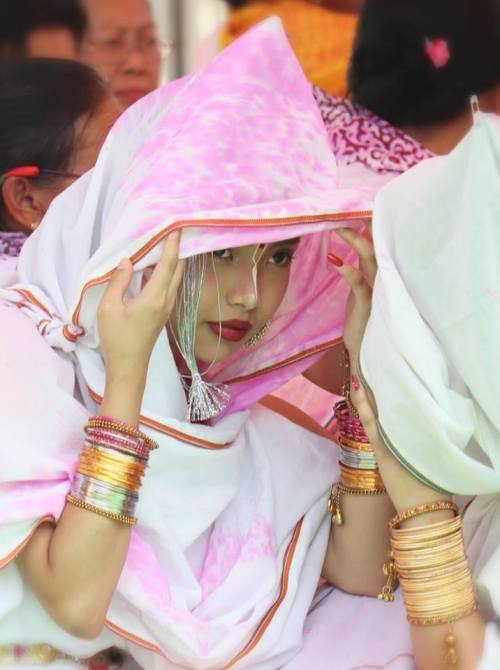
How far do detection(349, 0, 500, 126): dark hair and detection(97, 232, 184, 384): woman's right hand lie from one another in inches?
50.8

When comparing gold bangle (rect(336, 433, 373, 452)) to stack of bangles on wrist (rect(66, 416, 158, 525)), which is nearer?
stack of bangles on wrist (rect(66, 416, 158, 525))

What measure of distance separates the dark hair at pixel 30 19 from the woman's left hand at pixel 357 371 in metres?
1.57

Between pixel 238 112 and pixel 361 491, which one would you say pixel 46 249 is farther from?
pixel 361 491

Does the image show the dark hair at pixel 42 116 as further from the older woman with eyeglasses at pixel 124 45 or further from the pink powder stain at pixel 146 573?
the older woman with eyeglasses at pixel 124 45

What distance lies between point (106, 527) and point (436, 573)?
1.28 feet

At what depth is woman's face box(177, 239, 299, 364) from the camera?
1497 mm

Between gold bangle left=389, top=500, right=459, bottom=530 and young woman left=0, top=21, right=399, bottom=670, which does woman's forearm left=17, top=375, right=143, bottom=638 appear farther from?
gold bangle left=389, top=500, right=459, bottom=530

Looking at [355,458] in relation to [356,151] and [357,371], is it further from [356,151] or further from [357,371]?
[356,151]

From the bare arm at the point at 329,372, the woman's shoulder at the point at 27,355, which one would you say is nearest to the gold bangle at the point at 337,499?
the bare arm at the point at 329,372

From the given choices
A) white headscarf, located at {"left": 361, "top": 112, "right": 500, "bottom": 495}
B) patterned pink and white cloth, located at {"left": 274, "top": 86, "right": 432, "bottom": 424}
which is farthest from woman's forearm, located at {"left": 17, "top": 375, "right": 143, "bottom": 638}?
patterned pink and white cloth, located at {"left": 274, "top": 86, "right": 432, "bottom": 424}

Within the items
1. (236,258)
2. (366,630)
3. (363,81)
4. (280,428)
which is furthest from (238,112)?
(363,81)

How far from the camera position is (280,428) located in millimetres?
1721

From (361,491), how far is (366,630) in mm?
192

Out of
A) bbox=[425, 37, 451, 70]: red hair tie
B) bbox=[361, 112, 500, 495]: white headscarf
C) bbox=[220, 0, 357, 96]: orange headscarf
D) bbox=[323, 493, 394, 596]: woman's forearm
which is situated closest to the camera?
bbox=[361, 112, 500, 495]: white headscarf
